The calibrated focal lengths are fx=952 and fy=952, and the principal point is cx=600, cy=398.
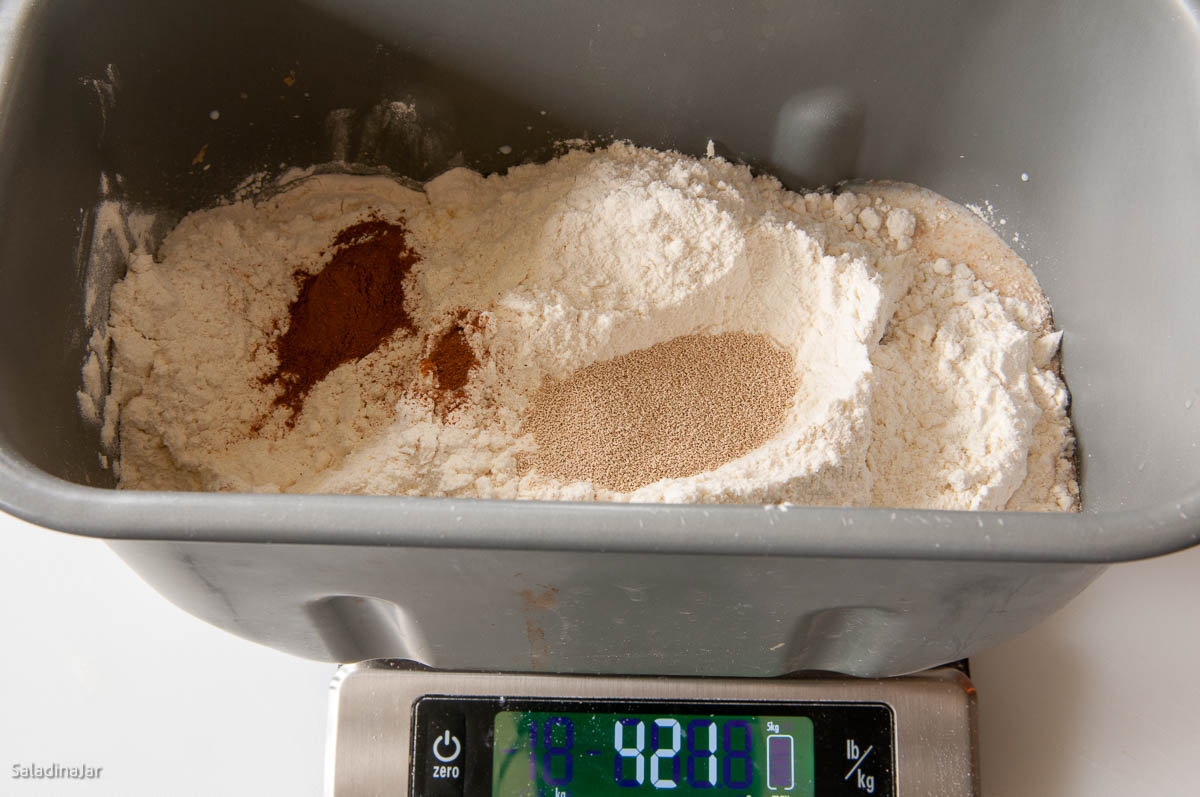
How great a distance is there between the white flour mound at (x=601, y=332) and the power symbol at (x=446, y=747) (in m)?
0.18

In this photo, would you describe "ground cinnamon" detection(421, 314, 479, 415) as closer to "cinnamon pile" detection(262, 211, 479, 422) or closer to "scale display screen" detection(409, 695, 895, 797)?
"cinnamon pile" detection(262, 211, 479, 422)

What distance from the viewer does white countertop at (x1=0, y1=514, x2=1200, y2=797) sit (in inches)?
28.5

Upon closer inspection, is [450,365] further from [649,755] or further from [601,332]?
[649,755]

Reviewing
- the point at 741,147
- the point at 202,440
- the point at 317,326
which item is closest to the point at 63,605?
the point at 202,440

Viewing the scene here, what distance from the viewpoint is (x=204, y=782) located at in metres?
0.72

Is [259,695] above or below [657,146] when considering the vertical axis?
below

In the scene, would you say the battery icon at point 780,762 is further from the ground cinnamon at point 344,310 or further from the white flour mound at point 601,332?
the ground cinnamon at point 344,310

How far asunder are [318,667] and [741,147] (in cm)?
59

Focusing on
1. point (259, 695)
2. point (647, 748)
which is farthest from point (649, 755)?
point (259, 695)

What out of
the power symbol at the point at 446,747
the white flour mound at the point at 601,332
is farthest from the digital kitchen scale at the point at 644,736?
the white flour mound at the point at 601,332

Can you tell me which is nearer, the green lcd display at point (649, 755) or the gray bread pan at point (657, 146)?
the gray bread pan at point (657, 146)

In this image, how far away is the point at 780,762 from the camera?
26.6 inches

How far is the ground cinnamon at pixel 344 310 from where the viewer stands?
2.62ft

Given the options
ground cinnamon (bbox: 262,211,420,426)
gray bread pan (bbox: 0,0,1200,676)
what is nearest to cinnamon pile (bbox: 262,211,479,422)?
ground cinnamon (bbox: 262,211,420,426)
